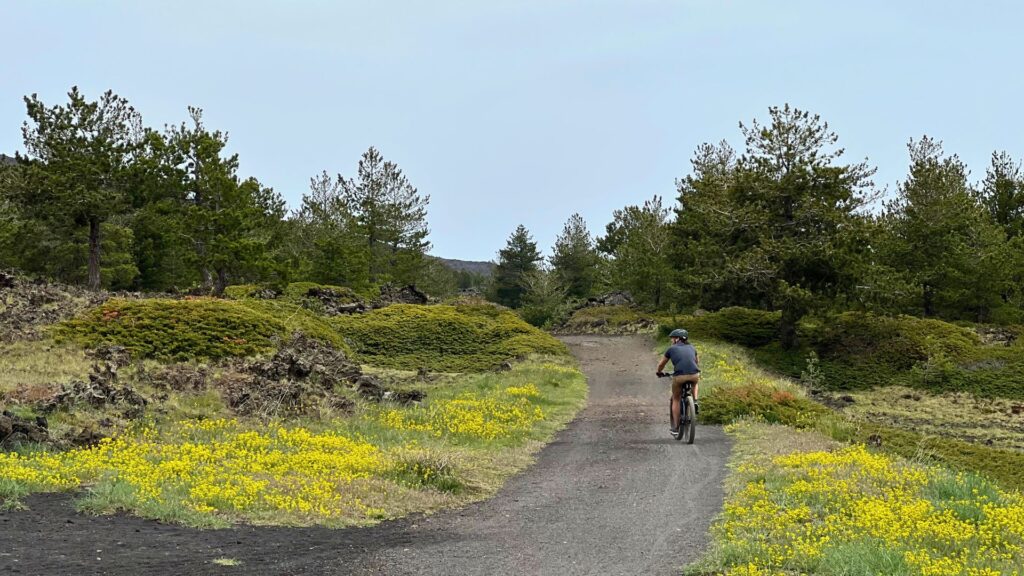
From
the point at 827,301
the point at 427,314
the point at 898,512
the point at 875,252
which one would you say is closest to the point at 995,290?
the point at 875,252

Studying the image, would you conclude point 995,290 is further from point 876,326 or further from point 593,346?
point 593,346

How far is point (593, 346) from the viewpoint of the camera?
40.3 metres

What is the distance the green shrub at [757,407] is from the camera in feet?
Answer: 55.6

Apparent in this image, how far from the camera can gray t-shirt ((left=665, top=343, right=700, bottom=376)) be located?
14.4 m

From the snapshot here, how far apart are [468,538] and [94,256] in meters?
34.6

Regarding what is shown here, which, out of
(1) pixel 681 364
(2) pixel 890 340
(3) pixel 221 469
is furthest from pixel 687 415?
(2) pixel 890 340

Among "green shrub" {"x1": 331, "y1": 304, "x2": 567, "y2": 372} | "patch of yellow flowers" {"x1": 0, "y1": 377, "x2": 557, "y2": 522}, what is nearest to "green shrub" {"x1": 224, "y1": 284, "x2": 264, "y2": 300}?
"green shrub" {"x1": 331, "y1": 304, "x2": 567, "y2": 372}

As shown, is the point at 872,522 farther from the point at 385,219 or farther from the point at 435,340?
the point at 385,219

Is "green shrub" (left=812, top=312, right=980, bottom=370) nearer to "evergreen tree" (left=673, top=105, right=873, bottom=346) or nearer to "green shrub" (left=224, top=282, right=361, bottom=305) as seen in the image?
"evergreen tree" (left=673, top=105, right=873, bottom=346)

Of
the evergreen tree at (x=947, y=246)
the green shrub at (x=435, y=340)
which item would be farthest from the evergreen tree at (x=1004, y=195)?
the green shrub at (x=435, y=340)

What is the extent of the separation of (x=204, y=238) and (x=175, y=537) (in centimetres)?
3311

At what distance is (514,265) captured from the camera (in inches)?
2970

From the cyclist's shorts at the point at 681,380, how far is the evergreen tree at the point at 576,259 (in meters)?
54.9

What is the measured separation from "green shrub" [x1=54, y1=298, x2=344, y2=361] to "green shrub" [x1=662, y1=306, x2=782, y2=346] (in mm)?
22186
